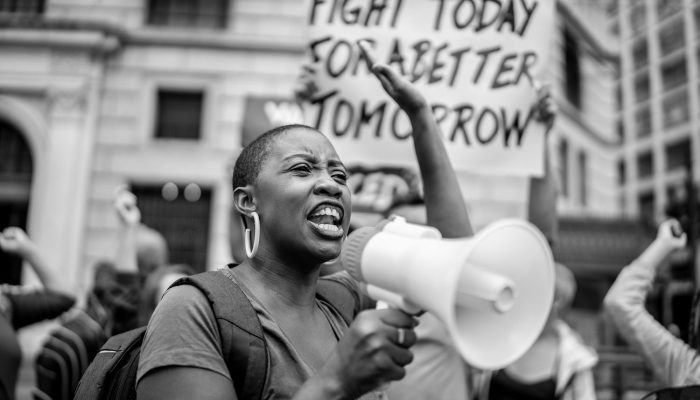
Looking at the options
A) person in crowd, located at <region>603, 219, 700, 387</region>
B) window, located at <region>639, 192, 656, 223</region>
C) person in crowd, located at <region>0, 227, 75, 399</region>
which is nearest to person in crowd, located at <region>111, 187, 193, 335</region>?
person in crowd, located at <region>0, 227, 75, 399</region>

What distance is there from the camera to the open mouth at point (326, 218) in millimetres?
1749

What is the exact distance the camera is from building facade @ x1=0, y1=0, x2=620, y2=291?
1177cm

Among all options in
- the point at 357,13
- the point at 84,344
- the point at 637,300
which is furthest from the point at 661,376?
the point at 84,344

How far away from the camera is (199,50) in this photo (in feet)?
41.2

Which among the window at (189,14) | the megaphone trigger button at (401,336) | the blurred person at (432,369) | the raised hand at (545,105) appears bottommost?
the blurred person at (432,369)

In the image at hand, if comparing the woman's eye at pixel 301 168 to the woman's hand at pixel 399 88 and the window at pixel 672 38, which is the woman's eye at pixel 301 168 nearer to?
the woman's hand at pixel 399 88

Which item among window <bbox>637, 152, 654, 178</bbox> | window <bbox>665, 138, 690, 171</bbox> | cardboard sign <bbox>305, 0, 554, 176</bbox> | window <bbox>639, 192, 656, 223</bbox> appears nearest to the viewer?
cardboard sign <bbox>305, 0, 554, 176</bbox>

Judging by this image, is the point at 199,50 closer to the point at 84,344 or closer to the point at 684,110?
the point at 84,344

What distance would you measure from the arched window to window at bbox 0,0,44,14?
232cm

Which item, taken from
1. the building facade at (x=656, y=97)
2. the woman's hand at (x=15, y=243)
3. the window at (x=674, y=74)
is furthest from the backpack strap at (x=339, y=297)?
the window at (x=674, y=74)

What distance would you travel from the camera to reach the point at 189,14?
13.0 metres

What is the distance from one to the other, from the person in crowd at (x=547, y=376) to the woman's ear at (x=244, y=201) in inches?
84.2

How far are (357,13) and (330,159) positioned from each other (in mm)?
2001

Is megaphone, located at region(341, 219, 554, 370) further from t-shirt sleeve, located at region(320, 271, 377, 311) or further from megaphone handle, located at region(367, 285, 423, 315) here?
t-shirt sleeve, located at region(320, 271, 377, 311)
